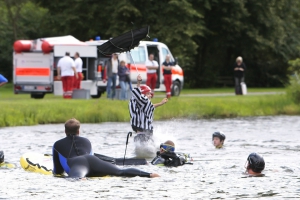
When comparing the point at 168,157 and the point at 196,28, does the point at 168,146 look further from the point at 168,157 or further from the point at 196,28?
the point at 196,28

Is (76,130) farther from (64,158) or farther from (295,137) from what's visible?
(295,137)

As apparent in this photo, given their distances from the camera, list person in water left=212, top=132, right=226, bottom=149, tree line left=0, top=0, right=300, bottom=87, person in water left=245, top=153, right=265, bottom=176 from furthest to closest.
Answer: tree line left=0, top=0, right=300, bottom=87 → person in water left=212, top=132, right=226, bottom=149 → person in water left=245, top=153, right=265, bottom=176

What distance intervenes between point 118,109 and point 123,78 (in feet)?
15.2

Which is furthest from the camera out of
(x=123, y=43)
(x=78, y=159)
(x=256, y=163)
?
(x=123, y=43)

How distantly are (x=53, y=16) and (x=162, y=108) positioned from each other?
25.8 m

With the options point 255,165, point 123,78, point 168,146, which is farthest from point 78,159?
point 123,78

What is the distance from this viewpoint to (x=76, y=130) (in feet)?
54.7

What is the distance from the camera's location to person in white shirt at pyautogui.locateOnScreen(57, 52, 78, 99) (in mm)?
37031

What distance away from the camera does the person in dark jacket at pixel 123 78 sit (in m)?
36.8

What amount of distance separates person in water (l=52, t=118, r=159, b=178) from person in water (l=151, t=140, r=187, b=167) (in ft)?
5.35

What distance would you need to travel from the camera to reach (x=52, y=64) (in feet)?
131

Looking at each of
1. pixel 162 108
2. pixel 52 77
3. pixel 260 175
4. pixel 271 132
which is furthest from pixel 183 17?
pixel 260 175

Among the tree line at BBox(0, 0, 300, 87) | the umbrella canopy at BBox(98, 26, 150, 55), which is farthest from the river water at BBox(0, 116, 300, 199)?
the tree line at BBox(0, 0, 300, 87)

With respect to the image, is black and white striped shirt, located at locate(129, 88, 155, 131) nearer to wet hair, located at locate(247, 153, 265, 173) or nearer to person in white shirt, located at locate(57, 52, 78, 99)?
wet hair, located at locate(247, 153, 265, 173)
